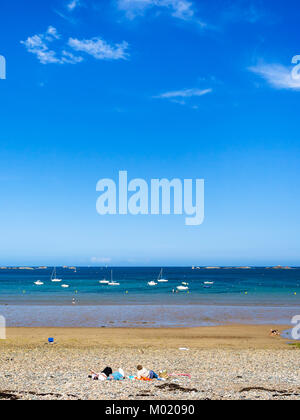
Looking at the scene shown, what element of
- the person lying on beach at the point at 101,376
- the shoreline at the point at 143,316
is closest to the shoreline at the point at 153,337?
the shoreline at the point at 143,316

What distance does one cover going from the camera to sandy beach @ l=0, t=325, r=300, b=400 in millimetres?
13062

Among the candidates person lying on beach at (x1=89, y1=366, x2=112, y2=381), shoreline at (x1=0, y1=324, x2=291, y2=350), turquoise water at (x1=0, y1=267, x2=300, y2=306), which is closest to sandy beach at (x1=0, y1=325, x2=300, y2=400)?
shoreline at (x1=0, y1=324, x2=291, y2=350)

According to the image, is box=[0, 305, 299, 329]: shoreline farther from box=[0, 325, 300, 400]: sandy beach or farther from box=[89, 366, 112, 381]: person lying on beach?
box=[89, 366, 112, 381]: person lying on beach

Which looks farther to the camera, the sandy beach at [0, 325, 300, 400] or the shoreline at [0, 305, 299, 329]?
the shoreline at [0, 305, 299, 329]

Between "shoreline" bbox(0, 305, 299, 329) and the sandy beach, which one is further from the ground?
the sandy beach

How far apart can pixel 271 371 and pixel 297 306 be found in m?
41.5

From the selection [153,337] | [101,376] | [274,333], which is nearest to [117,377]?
[101,376]

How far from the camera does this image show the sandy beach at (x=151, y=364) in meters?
13.1

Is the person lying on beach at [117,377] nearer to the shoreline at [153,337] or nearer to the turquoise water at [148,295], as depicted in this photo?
the shoreline at [153,337]
